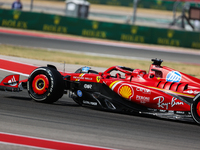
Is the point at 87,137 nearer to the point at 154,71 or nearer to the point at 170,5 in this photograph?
the point at 154,71

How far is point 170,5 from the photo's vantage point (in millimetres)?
38250

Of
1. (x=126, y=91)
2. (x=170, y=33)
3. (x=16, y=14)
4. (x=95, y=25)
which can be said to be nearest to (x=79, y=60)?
(x=126, y=91)

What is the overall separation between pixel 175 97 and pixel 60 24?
1936cm

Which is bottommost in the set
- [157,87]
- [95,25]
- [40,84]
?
[40,84]

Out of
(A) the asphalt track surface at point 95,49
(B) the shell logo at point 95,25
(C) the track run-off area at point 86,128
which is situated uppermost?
(B) the shell logo at point 95,25

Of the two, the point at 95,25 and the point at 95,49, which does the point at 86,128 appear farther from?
the point at 95,25

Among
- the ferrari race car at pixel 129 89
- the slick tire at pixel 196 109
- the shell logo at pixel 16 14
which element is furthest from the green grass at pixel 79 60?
the shell logo at pixel 16 14

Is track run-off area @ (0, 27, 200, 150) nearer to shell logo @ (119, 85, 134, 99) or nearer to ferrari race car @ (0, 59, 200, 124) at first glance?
ferrari race car @ (0, 59, 200, 124)

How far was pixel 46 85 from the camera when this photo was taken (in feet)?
23.4

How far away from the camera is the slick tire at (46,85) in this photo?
7087mm

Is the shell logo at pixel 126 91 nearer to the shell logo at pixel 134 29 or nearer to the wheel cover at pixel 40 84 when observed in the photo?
the wheel cover at pixel 40 84

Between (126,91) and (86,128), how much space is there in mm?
1492

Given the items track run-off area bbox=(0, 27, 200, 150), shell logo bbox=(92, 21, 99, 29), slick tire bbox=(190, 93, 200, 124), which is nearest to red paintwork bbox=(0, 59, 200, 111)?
slick tire bbox=(190, 93, 200, 124)

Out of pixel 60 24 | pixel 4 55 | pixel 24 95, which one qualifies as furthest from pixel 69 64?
pixel 60 24
